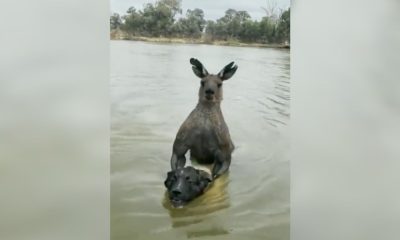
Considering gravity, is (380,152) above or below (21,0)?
below

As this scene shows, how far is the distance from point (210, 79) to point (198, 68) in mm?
67

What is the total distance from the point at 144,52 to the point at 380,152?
111cm

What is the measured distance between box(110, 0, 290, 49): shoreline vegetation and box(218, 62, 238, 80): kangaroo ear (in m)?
0.09

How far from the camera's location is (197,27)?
1904mm

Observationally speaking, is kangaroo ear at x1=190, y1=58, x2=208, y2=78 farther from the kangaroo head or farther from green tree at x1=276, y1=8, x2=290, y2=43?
green tree at x1=276, y1=8, x2=290, y2=43

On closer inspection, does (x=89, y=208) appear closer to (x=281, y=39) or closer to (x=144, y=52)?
(x=144, y=52)

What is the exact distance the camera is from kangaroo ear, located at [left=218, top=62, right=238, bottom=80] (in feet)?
6.33

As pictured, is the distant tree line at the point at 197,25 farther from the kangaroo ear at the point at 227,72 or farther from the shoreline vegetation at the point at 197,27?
the kangaroo ear at the point at 227,72

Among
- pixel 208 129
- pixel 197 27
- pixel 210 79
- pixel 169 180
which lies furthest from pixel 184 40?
pixel 169 180

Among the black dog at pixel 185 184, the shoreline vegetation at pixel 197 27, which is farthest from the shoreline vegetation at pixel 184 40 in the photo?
the black dog at pixel 185 184

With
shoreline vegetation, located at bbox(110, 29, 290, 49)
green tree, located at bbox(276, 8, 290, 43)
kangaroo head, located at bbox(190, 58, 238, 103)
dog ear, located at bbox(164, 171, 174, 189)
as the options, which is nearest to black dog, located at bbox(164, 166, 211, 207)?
dog ear, located at bbox(164, 171, 174, 189)

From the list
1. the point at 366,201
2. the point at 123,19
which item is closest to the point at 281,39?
the point at 123,19

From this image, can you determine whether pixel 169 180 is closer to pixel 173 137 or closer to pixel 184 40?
pixel 173 137

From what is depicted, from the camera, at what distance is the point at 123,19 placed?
1.81 metres
